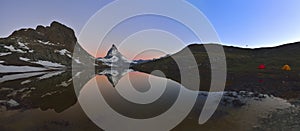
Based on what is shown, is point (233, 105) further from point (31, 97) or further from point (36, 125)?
point (31, 97)

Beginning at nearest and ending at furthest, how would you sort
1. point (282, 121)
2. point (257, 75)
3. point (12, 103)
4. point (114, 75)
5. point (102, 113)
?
point (282, 121)
point (102, 113)
point (12, 103)
point (257, 75)
point (114, 75)

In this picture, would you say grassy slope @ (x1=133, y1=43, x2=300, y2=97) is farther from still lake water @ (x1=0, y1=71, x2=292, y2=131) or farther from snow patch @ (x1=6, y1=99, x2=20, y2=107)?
snow patch @ (x1=6, y1=99, x2=20, y2=107)

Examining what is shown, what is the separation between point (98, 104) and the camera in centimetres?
2894

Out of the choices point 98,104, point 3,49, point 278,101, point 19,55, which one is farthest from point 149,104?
point 3,49

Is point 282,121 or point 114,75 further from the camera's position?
point 114,75

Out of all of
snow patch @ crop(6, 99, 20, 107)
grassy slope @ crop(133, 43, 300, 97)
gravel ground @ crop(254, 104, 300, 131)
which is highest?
grassy slope @ crop(133, 43, 300, 97)

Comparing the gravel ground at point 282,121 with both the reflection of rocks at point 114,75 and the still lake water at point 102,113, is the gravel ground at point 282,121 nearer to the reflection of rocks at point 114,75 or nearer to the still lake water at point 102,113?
the still lake water at point 102,113

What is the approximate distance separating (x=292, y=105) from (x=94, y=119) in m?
23.4

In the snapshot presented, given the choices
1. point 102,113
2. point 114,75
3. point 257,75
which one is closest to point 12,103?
point 102,113

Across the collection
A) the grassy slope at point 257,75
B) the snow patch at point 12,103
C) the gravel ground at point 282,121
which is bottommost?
the gravel ground at point 282,121

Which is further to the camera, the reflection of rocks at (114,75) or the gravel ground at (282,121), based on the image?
the reflection of rocks at (114,75)

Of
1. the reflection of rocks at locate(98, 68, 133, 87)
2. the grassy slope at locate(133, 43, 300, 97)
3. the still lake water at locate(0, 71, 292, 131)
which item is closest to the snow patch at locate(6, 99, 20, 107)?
the still lake water at locate(0, 71, 292, 131)

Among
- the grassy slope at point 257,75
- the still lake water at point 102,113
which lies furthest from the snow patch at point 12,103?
the grassy slope at point 257,75

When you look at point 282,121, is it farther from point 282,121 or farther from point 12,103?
point 12,103
